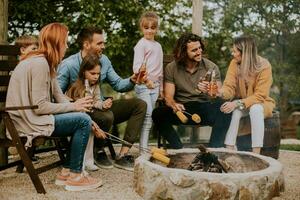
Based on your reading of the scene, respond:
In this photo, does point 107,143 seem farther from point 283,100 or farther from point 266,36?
point 283,100

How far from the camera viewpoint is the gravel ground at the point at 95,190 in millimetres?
3889

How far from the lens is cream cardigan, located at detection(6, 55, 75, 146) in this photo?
3.86 meters

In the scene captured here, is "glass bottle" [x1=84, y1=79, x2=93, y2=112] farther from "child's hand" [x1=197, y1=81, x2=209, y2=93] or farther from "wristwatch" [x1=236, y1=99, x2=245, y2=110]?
"wristwatch" [x1=236, y1=99, x2=245, y2=110]

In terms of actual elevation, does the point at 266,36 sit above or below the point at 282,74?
above

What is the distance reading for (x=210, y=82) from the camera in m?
5.24

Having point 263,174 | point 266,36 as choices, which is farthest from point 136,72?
point 266,36

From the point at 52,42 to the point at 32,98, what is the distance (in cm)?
51

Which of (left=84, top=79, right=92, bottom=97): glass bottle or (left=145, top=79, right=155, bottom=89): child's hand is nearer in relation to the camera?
(left=84, top=79, right=92, bottom=97): glass bottle

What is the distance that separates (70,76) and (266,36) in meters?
9.37

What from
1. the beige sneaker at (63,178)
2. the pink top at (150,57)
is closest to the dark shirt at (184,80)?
the pink top at (150,57)

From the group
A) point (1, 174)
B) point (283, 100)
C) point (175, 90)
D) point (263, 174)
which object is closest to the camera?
point (263, 174)

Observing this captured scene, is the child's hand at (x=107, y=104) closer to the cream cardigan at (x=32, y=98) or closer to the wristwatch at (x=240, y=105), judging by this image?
the cream cardigan at (x=32, y=98)

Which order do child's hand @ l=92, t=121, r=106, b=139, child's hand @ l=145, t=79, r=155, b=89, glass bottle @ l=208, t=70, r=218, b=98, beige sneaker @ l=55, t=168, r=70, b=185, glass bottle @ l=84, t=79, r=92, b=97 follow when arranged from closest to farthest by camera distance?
1. beige sneaker @ l=55, t=168, r=70, b=185
2. child's hand @ l=92, t=121, r=106, b=139
3. glass bottle @ l=84, t=79, r=92, b=97
4. child's hand @ l=145, t=79, r=155, b=89
5. glass bottle @ l=208, t=70, r=218, b=98

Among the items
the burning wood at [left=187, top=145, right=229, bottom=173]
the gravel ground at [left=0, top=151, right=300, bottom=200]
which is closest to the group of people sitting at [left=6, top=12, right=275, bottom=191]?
the gravel ground at [left=0, top=151, right=300, bottom=200]
